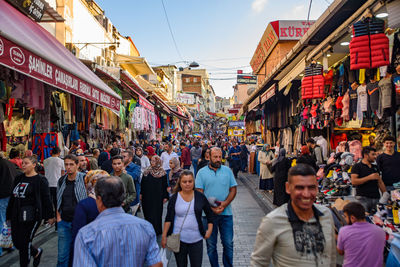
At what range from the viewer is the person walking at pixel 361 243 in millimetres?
3511

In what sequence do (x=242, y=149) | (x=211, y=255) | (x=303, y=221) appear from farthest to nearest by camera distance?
(x=242, y=149)
(x=211, y=255)
(x=303, y=221)

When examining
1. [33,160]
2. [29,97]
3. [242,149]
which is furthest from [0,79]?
[242,149]

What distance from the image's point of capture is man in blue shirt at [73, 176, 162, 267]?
7.48ft

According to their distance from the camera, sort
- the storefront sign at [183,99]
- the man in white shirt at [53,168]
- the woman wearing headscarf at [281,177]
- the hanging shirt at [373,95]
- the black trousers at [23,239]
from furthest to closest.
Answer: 1. the storefront sign at [183,99]
2. the woman wearing headscarf at [281,177]
3. the man in white shirt at [53,168]
4. the hanging shirt at [373,95]
5. the black trousers at [23,239]

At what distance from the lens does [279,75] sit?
1107cm

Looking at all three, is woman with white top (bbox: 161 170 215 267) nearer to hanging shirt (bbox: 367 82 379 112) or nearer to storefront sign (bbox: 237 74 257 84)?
hanging shirt (bbox: 367 82 379 112)

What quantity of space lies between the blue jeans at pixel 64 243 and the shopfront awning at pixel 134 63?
14.7m

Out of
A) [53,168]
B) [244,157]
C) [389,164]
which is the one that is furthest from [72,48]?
[244,157]

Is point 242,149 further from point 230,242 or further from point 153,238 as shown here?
point 153,238

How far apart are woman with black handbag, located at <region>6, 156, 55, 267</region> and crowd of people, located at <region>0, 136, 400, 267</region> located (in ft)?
0.04

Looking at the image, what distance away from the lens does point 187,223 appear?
13.0ft

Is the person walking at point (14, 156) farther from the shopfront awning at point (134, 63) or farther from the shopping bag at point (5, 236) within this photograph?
the shopfront awning at point (134, 63)

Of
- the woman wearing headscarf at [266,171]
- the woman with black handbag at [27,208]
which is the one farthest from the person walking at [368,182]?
the woman wearing headscarf at [266,171]

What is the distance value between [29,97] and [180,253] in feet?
13.0
